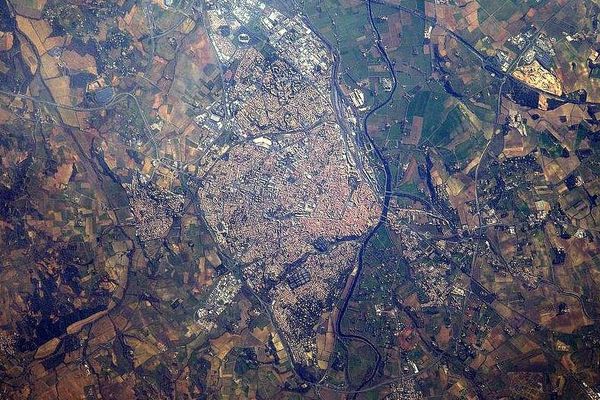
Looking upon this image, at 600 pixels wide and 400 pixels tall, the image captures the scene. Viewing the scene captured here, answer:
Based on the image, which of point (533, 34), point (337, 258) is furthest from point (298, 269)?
point (533, 34)

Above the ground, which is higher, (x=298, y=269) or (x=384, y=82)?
(x=384, y=82)

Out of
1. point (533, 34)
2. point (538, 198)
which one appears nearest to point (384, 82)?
point (533, 34)

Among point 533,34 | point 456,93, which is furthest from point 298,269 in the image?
point 533,34

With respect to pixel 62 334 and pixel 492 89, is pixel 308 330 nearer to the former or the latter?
pixel 62 334

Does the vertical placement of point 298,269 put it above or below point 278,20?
below

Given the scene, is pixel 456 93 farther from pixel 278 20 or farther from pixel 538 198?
pixel 278 20

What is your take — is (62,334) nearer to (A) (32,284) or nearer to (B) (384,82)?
(A) (32,284)

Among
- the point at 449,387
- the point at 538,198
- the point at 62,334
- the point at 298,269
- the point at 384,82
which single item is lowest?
the point at 62,334

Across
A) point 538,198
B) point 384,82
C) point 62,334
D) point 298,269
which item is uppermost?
point 384,82
